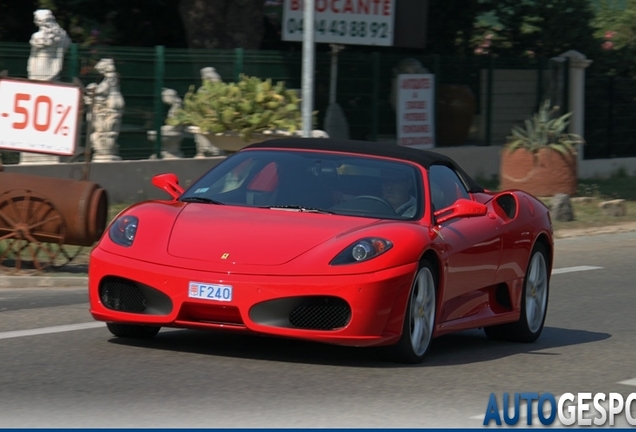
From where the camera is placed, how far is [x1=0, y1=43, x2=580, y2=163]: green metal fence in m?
21.2

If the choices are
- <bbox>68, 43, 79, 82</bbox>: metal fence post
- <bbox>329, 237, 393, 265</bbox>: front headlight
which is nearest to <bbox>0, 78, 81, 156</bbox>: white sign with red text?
<bbox>68, 43, 79, 82</bbox>: metal fence post

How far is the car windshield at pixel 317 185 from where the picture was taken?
923cm

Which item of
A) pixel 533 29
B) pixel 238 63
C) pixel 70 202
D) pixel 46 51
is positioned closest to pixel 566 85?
pixel 533 29

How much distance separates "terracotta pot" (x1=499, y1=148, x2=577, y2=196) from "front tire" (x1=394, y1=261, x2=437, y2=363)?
15.6 metres

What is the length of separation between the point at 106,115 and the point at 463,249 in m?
12.3

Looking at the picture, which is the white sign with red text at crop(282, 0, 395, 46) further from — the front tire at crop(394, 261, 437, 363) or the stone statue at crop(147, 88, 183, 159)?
the front tire at crop(394, 261, 437, 363)

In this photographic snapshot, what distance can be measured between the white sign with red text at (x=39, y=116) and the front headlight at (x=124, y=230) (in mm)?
5842

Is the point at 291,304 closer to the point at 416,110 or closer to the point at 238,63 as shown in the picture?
the point at 238,63

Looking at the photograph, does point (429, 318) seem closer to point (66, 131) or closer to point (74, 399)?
point (74, 399)

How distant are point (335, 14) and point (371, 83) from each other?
165 cm

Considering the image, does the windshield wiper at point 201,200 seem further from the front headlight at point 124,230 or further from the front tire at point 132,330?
the front tire at point 132,330

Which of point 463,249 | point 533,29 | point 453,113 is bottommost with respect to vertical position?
point 463,249

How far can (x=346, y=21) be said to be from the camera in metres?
26.7

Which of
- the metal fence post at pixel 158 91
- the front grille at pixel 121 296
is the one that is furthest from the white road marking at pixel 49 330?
the metal fence post at pixel 158 91
